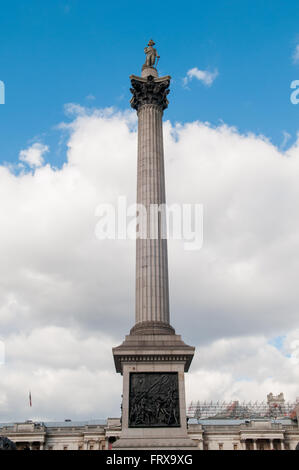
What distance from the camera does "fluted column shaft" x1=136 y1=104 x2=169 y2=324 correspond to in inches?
1431

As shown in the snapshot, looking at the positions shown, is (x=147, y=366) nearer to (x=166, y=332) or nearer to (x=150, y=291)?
(x=166, y=332)

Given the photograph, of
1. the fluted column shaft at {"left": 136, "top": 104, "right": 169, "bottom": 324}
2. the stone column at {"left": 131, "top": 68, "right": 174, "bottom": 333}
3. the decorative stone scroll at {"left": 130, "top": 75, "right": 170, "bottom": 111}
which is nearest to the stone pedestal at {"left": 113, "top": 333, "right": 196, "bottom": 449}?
the stone column at {"left": 131, "top": 68, "right": 174, "bottom": 333}

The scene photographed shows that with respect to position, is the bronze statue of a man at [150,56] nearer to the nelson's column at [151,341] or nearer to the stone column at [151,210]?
the stone column at [151,210]

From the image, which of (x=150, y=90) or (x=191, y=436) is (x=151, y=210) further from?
(x=191, y=436)

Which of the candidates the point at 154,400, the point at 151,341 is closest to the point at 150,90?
the point at 151,341

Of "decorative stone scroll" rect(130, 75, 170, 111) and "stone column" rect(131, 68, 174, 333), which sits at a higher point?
"decorative stone scroll" rect(130, 75, 170, 111)

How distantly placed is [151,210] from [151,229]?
1662mm

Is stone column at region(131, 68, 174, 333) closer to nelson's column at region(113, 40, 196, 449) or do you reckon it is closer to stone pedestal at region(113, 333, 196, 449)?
nelson's column at region(113, 40, 196, 449)

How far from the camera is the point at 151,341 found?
33000 mm

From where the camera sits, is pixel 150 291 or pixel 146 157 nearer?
pixel 150 291
